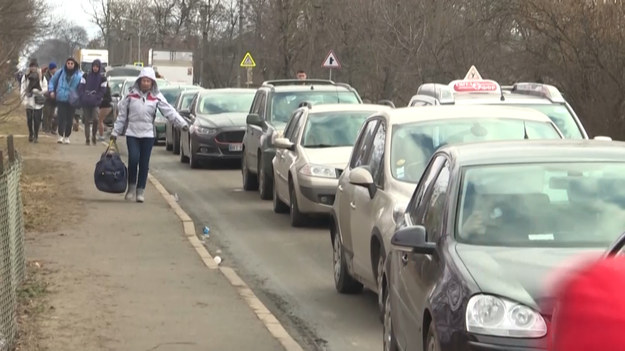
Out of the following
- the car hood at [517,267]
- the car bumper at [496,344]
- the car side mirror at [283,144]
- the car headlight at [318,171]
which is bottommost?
the car headlight at [318,171]

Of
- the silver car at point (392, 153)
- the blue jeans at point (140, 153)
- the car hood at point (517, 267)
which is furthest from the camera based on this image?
the blue jeans at point (140, 153)

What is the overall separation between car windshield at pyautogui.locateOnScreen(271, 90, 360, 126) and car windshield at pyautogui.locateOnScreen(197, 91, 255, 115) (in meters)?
5.16

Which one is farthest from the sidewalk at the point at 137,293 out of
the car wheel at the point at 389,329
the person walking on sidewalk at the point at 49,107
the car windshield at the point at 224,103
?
the person walking on sidewalk at the point at 49,107

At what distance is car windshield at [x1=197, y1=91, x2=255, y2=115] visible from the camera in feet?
81.5

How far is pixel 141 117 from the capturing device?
1616cm

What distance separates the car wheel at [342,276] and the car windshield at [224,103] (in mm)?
14632

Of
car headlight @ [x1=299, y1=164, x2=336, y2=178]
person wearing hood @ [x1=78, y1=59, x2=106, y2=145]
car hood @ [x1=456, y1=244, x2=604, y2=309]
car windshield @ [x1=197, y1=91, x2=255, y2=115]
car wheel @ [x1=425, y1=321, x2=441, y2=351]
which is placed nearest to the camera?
car hood @ [x1=456, y1=244, x2=604, y2=309]

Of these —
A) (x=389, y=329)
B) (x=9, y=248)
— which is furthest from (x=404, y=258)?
(x=9, y=248)

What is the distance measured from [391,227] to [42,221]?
23.1ft

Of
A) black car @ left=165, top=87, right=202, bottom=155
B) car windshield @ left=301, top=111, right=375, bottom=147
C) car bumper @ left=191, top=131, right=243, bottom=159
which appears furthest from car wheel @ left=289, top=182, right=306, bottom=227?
black car @ left=165, top=87, right=202, bottom=155

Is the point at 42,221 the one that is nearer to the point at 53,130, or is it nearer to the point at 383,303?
the point at 383,303

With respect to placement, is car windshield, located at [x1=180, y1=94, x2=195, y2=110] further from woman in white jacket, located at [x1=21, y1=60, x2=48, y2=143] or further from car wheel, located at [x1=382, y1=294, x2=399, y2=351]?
car wheel, located at [x1=382, y1=294, x2=399, y2=351]

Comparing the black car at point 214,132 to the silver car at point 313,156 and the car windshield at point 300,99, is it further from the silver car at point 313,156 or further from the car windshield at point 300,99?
the silver car at point 313,156

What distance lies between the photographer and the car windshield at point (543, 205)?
5.89 m
